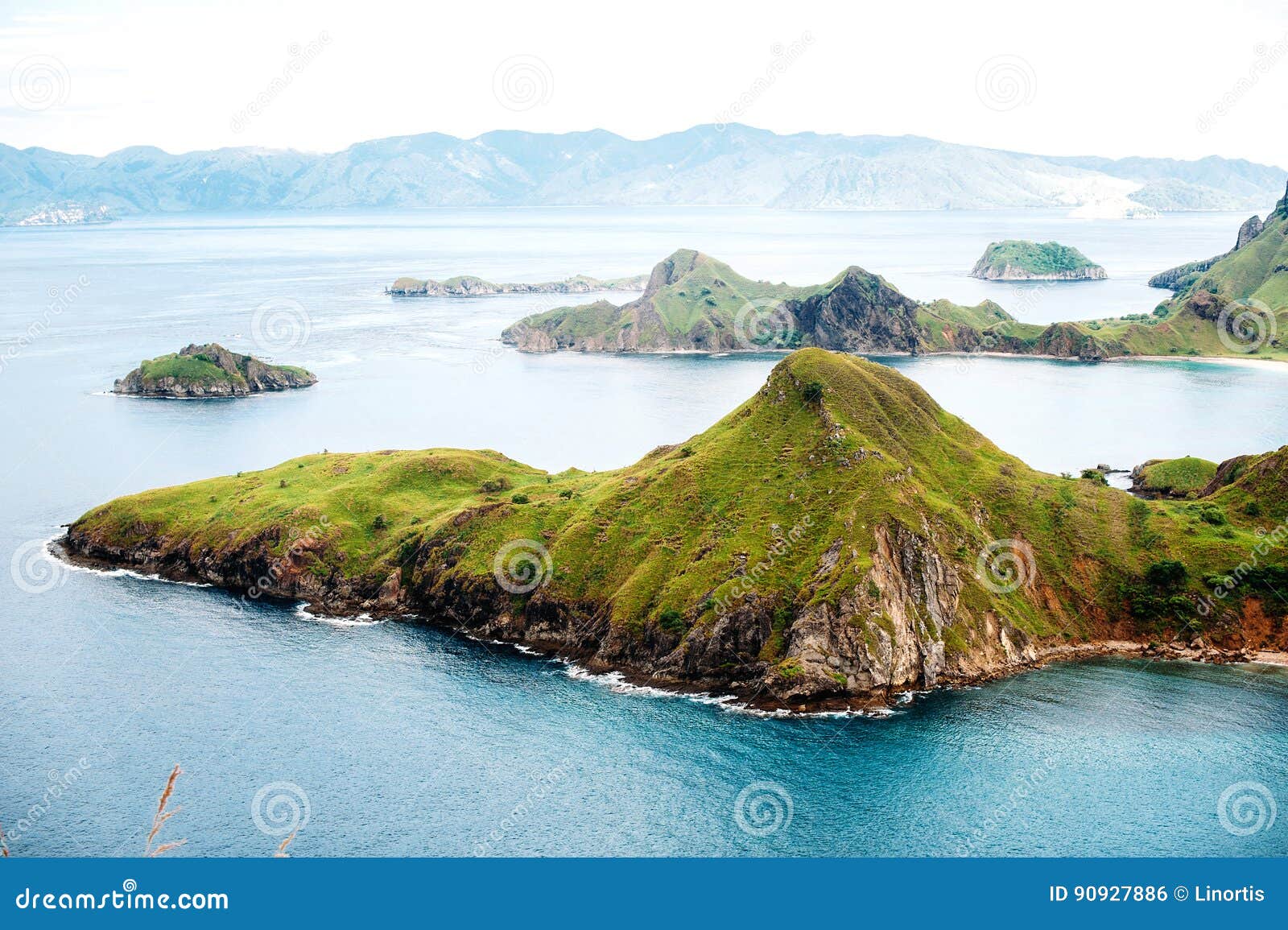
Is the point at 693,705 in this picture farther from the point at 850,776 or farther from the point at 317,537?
the point at 317,537

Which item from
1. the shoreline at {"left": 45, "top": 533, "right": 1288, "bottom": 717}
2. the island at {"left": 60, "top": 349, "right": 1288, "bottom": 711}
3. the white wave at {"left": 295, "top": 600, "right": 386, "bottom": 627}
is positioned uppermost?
the island at {"left": 60, "top": 349, "right": 1288, "bottom": 711}

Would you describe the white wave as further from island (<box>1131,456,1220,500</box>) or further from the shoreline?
island (<box>1131,456,1220,500</box>)

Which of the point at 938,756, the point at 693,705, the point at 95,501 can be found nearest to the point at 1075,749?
the point at 938,756

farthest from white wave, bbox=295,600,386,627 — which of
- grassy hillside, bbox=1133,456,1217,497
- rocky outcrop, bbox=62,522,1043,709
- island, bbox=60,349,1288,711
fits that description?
grassy hillside, bbox=1133,456,1217,497

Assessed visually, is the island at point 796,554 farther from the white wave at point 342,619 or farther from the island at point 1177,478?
the island at point 1177,478

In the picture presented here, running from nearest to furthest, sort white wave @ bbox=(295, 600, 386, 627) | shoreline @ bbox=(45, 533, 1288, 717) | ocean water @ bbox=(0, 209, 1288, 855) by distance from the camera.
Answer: ocean water @ bbox=(0, 209, 1288, 855), shoreline @ bbox=(45, 533, 1288, 717), white wave @ bbox=(295, 600, 386, 627)

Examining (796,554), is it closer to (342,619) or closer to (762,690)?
(762,690)

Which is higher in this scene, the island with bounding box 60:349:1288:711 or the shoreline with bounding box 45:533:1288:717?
the island with bounding box 60:349:1288:711

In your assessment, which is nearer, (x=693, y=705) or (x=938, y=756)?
(x=938, y=756)
